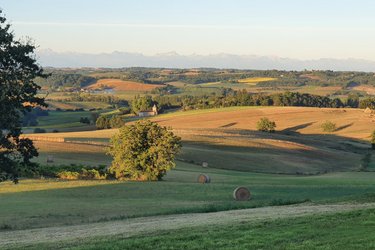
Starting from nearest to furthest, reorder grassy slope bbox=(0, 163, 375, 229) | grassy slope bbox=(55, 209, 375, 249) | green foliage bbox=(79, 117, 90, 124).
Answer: grassy slope bbox=(55, 209, 375, 249) < grassy slope bbox=(0, 163, 375, 229) < green foliage bbox=(79, 117, 90, 124)

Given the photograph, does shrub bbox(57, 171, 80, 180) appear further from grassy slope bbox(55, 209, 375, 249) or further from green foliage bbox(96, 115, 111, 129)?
green foliage bbox(96, 115, 111, 129)

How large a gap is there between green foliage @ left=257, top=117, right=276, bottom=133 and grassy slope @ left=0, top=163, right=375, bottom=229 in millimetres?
67358

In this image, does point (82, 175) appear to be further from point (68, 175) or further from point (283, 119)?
point (283, 119)

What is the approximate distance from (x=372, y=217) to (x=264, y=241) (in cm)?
520

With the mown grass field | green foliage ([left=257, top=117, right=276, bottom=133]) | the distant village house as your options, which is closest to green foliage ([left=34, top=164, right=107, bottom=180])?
the mown grass field

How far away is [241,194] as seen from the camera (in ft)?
121

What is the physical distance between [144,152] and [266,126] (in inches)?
2841

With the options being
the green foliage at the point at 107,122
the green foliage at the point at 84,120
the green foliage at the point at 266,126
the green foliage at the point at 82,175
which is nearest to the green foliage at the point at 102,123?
the green foliage at the point at 107,122

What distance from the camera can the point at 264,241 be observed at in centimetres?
1619

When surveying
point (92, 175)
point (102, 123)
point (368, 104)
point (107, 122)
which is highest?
point (92, 175)

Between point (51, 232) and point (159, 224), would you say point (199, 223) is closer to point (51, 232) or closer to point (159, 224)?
point (159, 224)

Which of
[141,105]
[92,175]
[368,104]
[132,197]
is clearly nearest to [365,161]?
[92,175]

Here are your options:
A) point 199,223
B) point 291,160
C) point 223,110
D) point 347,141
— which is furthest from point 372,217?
point 223,110

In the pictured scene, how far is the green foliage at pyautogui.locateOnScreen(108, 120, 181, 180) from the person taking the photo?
1914 inches
